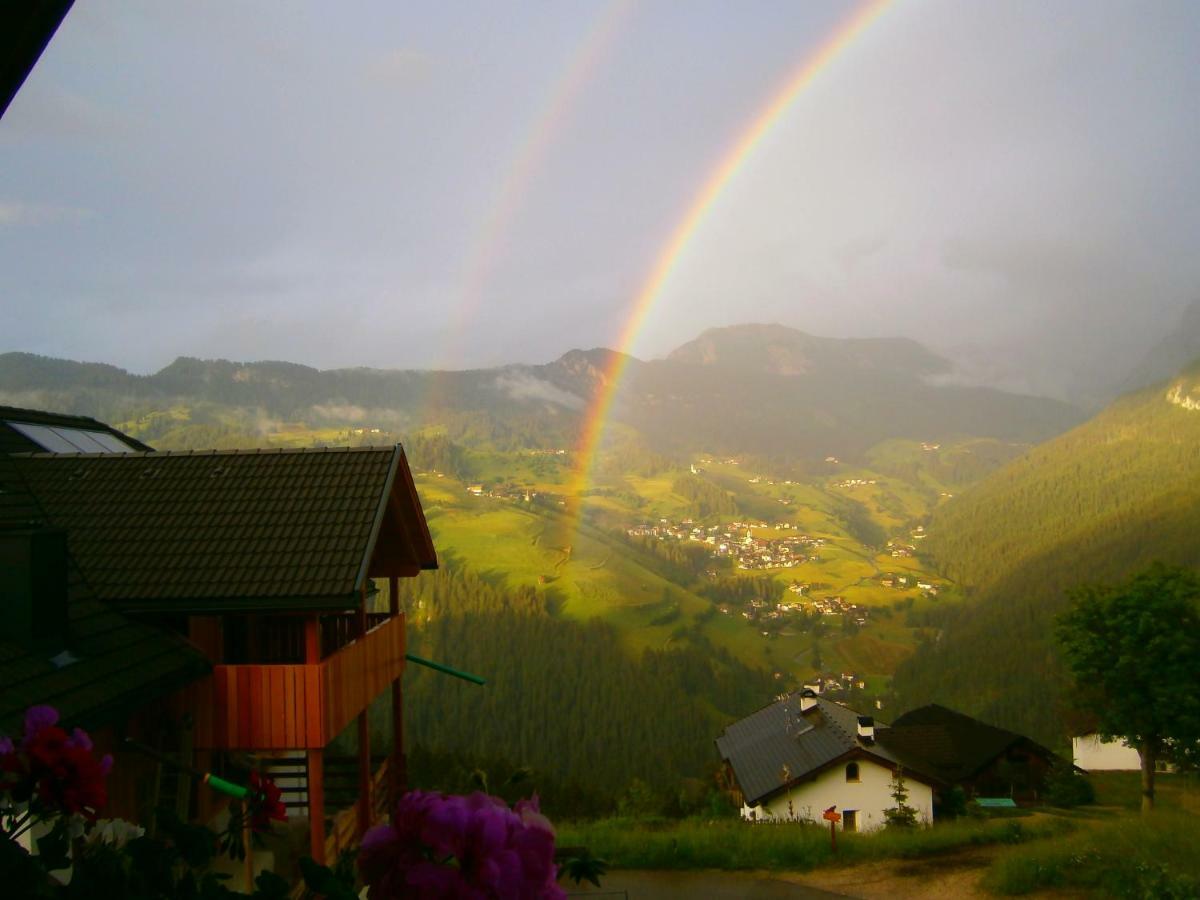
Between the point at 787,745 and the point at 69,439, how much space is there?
1017 inches

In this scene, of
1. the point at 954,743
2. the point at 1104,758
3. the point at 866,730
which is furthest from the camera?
the point at 1104,758

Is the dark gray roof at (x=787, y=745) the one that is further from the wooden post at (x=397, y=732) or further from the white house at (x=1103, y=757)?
the white house at (x=1103, y=757)

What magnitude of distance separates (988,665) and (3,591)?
278 ft

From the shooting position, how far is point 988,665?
80.6 m

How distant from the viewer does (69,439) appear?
13305 mm

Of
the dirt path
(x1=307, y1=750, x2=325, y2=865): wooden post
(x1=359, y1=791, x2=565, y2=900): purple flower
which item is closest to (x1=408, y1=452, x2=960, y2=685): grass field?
the dirt path

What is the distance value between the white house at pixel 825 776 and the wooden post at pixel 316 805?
61.8ft

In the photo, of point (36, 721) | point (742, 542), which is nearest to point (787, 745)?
point (36, 721)

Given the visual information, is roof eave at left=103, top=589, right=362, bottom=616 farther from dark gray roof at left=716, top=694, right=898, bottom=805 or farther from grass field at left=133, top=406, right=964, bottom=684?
grass field at left=133, top=406, right=964, bottom=684

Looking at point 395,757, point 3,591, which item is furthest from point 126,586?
point 395,757

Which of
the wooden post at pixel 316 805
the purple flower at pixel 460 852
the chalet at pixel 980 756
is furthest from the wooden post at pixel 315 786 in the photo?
the chalet at pixel 980 756

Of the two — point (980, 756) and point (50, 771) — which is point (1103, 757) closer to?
point (980, 756)

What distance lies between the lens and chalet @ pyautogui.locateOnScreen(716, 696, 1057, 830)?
1122 inches

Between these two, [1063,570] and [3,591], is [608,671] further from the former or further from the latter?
[3,591]
